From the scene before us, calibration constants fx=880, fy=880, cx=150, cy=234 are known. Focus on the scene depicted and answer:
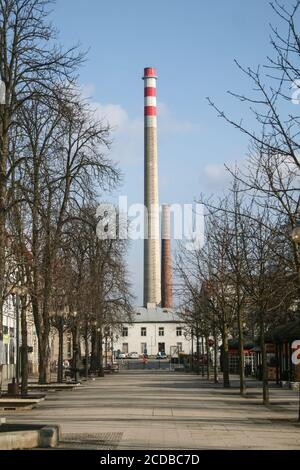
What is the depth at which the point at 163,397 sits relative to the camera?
119 feet

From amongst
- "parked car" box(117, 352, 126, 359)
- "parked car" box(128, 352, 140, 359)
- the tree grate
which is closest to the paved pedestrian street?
the tree grate

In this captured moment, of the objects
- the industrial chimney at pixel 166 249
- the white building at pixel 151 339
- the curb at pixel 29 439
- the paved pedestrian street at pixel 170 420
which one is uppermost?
the industrial chimney at pixel 166 249

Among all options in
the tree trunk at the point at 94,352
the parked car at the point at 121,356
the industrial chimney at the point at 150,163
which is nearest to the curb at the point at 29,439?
the tree trunk at the point at 94,352

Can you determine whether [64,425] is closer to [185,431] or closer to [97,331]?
[185,431]

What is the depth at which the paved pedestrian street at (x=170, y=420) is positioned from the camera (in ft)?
59.2

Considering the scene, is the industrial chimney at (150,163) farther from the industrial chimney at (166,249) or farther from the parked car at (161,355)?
the parked car at (161,355)

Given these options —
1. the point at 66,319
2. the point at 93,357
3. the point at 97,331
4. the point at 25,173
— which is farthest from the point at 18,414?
the point at 93,357

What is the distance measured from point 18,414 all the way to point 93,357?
146 feet

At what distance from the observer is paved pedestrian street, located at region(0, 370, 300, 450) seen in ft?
59.2

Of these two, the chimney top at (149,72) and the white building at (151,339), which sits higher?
the chimney top at (149,72)

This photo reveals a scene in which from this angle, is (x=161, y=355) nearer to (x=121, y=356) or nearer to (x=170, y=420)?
(x=121, y=356)

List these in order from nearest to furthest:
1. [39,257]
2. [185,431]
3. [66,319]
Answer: [185,431] < [39,257] < [66,319]

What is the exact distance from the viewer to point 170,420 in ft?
78.7

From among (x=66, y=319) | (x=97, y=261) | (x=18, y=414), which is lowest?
(x=18, y=414)
